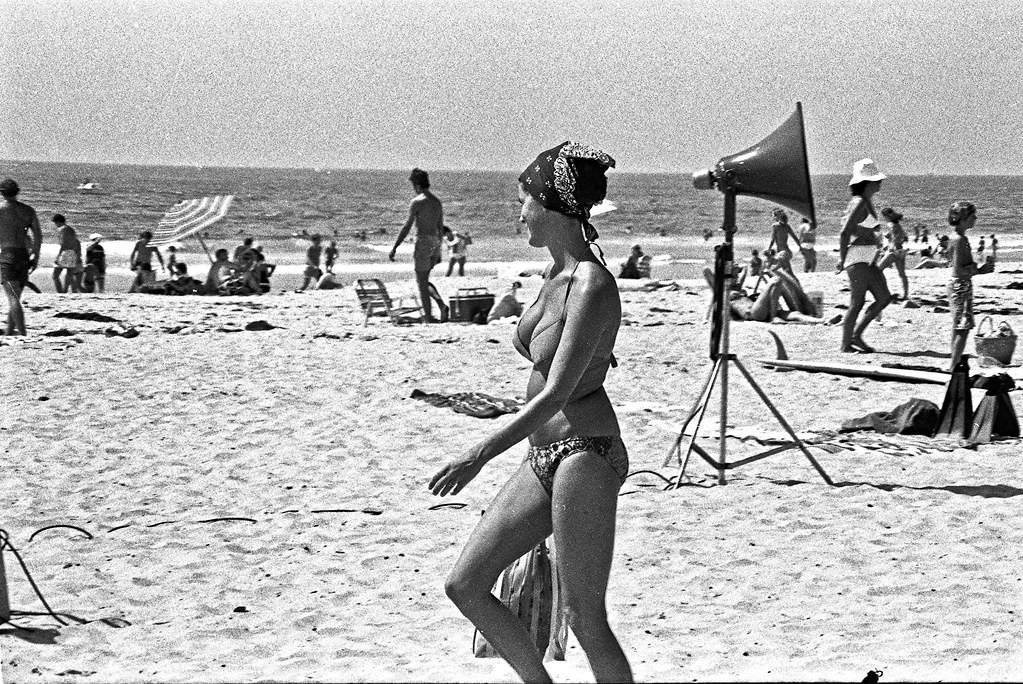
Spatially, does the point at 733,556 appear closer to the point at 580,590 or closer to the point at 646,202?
A: the point at 580,590

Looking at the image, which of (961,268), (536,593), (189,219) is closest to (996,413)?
(961,268)

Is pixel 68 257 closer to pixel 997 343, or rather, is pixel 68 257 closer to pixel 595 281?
pixel 997 343

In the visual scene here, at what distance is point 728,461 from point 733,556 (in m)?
1.60

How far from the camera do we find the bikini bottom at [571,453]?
2934 millimetres

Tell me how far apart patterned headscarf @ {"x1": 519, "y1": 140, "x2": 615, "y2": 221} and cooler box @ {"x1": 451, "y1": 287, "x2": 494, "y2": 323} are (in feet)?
31.2

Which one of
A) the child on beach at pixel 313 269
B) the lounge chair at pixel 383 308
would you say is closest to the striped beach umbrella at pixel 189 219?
the child on beach at pixel 313 269

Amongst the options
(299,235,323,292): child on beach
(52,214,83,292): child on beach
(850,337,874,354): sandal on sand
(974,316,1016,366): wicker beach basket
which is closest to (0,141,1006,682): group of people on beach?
(974,316,1016,366): wicker beach basket

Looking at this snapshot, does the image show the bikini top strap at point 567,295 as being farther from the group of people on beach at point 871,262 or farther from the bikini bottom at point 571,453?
the group of people on beach at point 871,262

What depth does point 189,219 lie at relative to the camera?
20359 mm

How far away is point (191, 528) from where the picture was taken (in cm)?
566

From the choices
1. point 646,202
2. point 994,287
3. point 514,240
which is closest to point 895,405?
point 994,287

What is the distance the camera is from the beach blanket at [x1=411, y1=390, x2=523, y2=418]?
7.90m

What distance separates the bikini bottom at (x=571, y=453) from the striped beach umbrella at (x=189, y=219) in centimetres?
1656

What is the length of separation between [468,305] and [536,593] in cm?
910
